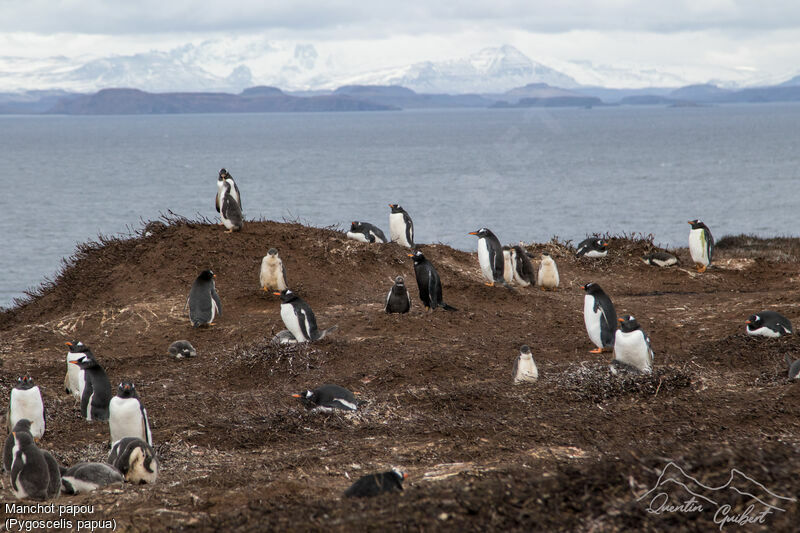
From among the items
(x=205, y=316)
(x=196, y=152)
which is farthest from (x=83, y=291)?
(x=196, y=152)

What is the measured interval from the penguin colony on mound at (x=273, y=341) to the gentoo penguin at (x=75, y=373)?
0.08 feet

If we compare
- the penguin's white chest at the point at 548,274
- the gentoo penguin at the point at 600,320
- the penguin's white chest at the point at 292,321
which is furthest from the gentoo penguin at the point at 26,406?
the penguin's white chest at the point at 548,274

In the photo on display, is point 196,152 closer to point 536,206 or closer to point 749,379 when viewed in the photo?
point 536,206

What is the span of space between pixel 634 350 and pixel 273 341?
5.37 meters

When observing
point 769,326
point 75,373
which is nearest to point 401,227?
point 769,326

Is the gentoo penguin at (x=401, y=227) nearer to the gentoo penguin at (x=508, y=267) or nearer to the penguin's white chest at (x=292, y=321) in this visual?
the gentoo penguin at (x=508, y=267)

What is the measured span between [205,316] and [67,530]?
8469 millimetres

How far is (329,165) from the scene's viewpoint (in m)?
97.1

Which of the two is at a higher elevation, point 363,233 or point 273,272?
point 363,233

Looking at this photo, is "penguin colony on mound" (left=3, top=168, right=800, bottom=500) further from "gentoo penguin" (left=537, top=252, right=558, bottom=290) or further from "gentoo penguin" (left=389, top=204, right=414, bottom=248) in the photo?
"gentoo penguin" (left=389, top=204, right=414, bottom=248)

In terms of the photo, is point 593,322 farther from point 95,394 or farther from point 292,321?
point 95,394

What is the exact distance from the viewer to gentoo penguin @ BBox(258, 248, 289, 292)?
1530 centimetres

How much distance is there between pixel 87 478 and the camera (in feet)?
22.8

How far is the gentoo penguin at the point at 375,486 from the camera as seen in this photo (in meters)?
5.67
